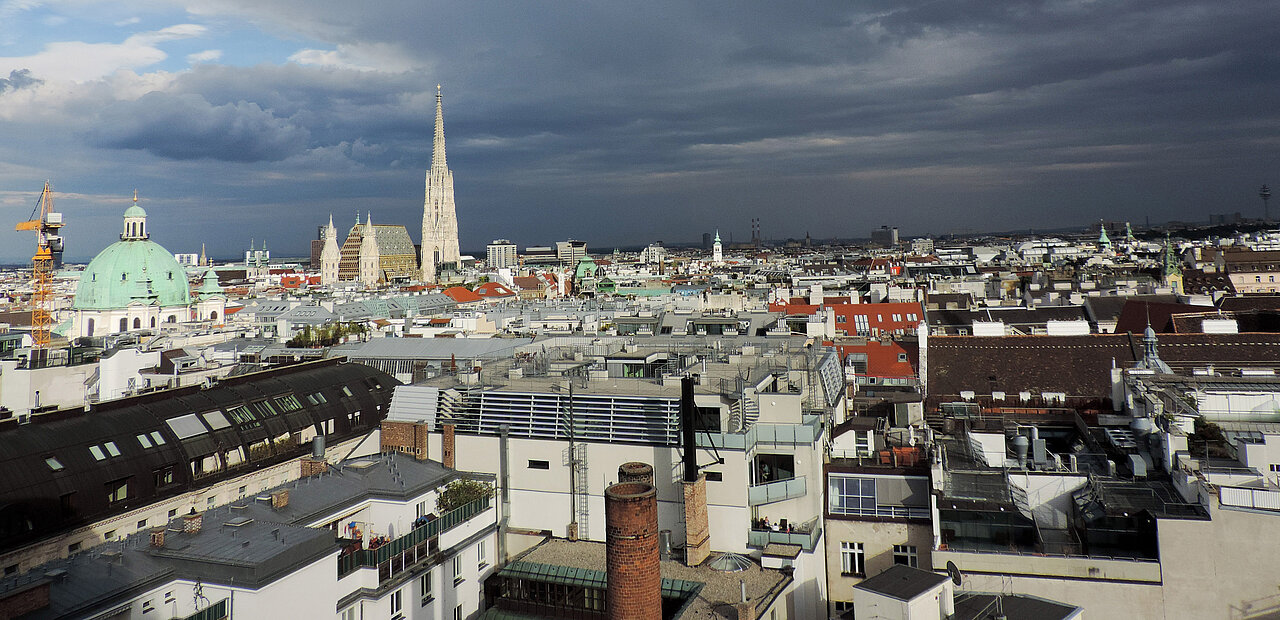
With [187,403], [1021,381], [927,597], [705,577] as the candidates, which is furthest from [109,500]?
[1021,381]

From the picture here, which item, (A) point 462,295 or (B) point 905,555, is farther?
(A) point 462,295

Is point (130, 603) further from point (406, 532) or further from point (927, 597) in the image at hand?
point (927, 597)

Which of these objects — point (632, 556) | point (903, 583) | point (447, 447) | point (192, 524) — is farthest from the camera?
point (447, 447)

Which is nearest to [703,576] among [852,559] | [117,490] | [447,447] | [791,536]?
[791,536]

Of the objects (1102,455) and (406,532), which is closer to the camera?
(406,532)

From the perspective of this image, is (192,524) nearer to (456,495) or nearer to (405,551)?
(405,551)

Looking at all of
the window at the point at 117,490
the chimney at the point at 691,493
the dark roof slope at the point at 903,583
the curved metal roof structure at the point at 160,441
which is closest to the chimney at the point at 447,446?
the curved metal roof structure at the point at 160,441

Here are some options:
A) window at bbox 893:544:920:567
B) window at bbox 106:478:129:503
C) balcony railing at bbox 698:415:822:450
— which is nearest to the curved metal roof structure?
window at bbox 106:478:129:503

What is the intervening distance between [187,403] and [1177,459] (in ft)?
98.4

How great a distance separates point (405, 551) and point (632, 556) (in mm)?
7205

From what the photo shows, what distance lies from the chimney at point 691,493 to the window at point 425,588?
22.8 ft

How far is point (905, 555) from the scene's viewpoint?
2259 centimetres

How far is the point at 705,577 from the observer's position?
21344mm

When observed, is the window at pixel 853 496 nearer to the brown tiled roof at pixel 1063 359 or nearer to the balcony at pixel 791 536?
the balcony at pixel 791 536
